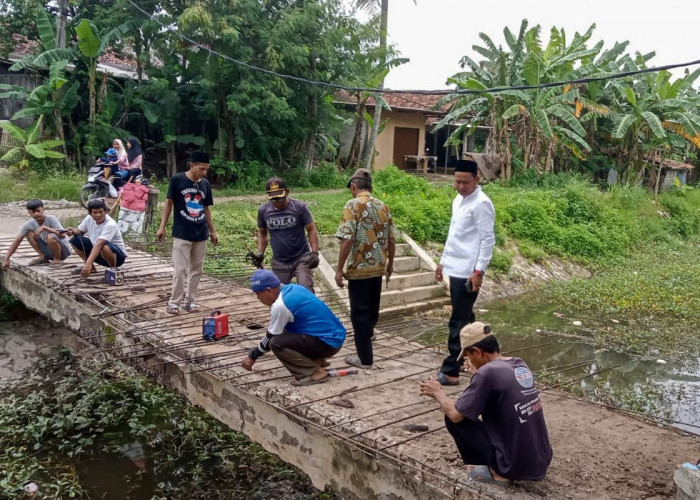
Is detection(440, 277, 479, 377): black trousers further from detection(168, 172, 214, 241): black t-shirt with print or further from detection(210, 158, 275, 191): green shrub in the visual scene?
detection(210, 158, 275, 191): green shrub

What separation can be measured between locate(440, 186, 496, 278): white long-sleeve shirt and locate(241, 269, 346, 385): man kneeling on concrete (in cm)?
105

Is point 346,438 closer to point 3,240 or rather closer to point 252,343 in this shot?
point 252,343

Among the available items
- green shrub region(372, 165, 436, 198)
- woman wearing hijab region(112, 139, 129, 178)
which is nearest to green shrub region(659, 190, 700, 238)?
green shrub region(372, 165, 436, 198)

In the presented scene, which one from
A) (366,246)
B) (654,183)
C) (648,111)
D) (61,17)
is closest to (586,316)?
(366,246)

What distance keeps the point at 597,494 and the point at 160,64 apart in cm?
1890

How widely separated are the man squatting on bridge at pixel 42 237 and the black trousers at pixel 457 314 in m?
5.85

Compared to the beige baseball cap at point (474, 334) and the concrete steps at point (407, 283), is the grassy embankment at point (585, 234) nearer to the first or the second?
the concrete steps at point (407, 283)

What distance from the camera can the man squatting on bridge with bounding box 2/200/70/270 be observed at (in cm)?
811

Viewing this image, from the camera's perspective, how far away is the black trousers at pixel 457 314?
479 cm

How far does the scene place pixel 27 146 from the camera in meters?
14.6

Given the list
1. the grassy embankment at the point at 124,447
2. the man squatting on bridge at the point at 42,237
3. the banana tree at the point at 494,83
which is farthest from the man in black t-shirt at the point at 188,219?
the banana tree at the point at 494,83

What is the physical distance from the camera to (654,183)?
80.2 feet

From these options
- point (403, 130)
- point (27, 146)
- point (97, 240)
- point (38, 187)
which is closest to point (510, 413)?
point (97, 240)

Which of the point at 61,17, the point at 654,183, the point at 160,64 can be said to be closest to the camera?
the point at 61,17
